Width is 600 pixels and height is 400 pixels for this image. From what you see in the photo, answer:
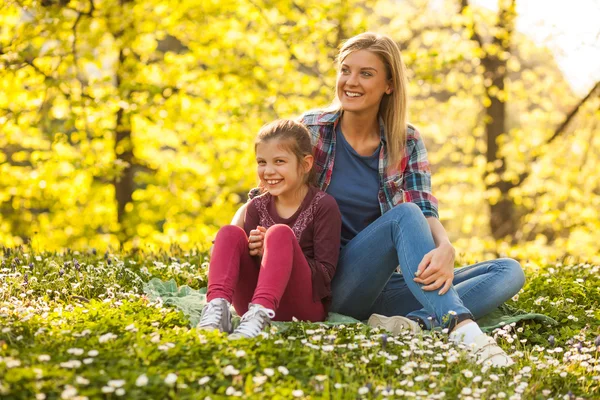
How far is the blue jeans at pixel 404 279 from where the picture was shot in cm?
353

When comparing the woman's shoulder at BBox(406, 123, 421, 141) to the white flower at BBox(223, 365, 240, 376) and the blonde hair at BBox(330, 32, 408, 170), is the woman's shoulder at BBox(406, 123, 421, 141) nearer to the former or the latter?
the blonde hair at BBox(330, 32, 408, 170)

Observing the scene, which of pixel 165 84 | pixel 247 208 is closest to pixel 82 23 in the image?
pixel 165 84

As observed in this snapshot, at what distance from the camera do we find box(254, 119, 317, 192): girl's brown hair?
145 inches

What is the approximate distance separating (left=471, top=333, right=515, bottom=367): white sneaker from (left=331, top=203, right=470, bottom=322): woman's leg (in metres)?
0.18

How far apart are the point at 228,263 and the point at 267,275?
22 centimetres

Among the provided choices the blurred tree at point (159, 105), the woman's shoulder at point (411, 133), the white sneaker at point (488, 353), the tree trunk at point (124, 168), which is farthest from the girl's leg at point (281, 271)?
the tree trunk at point (124, 168)

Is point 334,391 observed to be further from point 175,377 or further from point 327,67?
point 327,67

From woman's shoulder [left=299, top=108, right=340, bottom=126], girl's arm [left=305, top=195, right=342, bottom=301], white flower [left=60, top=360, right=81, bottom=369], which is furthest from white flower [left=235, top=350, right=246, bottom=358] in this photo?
woman's shoulder [left=299, top=108, right=340, bottom=126]

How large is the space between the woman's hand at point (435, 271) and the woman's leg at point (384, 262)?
38mm

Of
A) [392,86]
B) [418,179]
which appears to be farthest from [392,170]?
[392,86]

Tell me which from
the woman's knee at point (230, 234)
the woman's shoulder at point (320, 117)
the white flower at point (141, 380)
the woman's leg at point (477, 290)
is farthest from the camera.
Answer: the woman's shoulder at point (320, 117)

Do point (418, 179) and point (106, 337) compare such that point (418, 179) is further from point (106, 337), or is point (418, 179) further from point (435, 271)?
point (106, 337)

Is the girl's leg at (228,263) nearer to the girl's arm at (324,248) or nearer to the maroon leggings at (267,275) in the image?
the maroon leggings at (267,275)

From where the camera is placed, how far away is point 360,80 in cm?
397
